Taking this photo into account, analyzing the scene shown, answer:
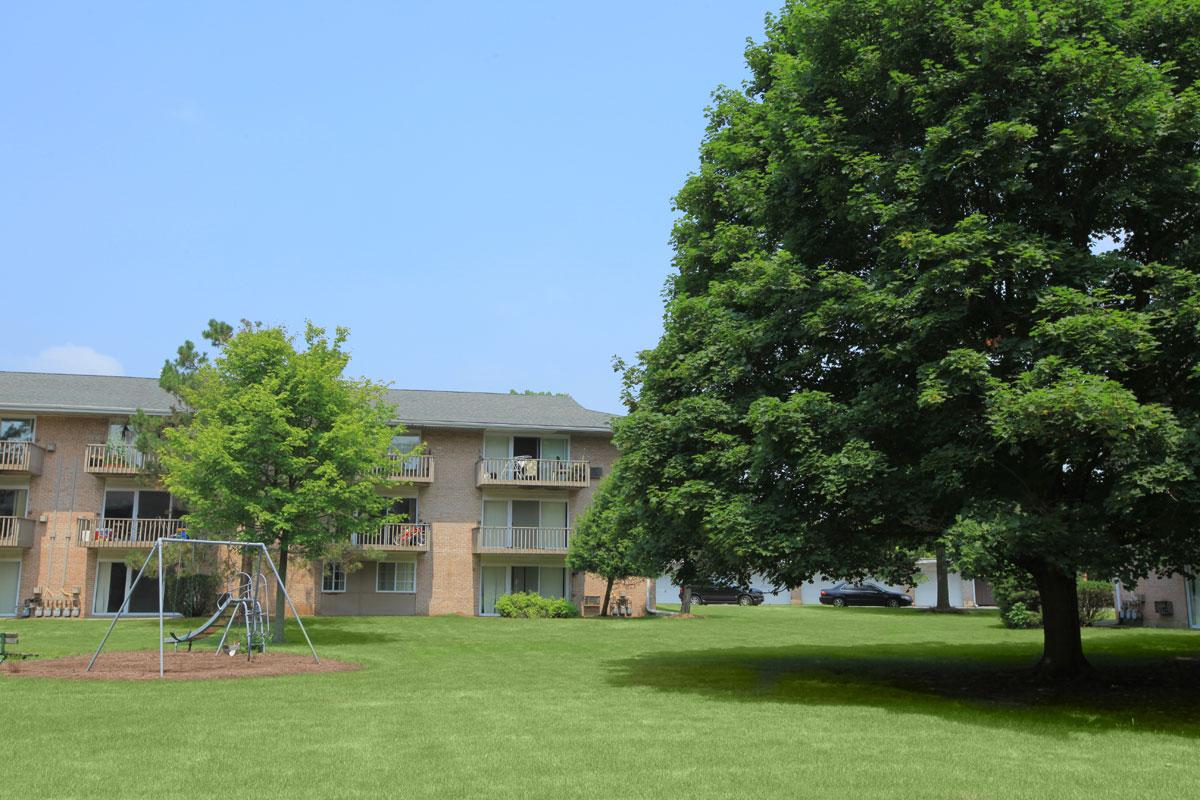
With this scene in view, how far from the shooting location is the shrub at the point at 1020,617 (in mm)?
31594

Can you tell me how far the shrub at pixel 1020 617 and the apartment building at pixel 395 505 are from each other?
13.6 m

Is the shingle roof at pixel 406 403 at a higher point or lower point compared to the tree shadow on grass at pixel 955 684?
higher

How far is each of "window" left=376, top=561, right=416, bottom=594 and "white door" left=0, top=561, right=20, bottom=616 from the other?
12.7m

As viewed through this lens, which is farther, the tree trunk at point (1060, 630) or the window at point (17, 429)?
the window at point (17, 429)

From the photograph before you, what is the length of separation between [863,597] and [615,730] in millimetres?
42583

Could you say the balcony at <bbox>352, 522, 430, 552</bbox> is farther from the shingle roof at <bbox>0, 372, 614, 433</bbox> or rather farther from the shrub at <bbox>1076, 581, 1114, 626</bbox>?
the shrub at <bbox>1076, 581, 1114, 626</bbox>

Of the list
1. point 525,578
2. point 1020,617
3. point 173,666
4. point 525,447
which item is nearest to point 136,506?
point 525,447

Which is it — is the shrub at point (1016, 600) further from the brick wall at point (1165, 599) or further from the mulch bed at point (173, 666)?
the mulch bed at point (173, 666)

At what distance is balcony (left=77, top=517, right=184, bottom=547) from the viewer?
112 feet

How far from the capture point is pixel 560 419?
39.4 metres

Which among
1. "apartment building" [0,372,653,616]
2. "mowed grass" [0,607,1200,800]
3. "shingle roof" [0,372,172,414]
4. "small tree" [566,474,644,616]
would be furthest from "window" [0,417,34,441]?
"small tree" [566,474,644,616]

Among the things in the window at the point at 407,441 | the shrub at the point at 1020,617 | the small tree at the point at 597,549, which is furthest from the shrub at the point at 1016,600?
the window at the point at 407,441

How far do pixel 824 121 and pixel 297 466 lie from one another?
556 inches

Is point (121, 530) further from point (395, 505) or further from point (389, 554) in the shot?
point (395, 505)
